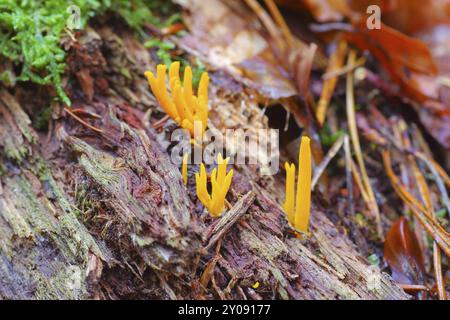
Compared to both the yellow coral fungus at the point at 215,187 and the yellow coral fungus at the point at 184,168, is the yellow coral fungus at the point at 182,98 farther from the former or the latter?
the yellow coral fungus at the point at 215,187

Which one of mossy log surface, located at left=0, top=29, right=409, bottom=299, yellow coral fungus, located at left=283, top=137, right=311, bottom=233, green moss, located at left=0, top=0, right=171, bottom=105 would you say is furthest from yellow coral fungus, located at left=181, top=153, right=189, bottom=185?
green moss, located at left=0, top=0, right=171, bottom=105

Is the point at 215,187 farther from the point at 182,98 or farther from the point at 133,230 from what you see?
the point at 182,98

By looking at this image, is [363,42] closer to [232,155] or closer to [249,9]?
[249,9]

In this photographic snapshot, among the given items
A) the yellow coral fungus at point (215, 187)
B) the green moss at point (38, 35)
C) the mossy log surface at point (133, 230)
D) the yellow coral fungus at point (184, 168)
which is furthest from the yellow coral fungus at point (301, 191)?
the green moss at point (38, 35)

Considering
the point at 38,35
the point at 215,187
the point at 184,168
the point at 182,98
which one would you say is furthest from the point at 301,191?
the point at 38,35

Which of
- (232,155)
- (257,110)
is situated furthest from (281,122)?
(232,155)

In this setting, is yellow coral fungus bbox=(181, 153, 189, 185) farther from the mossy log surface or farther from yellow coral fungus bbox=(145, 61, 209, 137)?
yellow coral fungus bbox=(145, 61, 209, 137)
